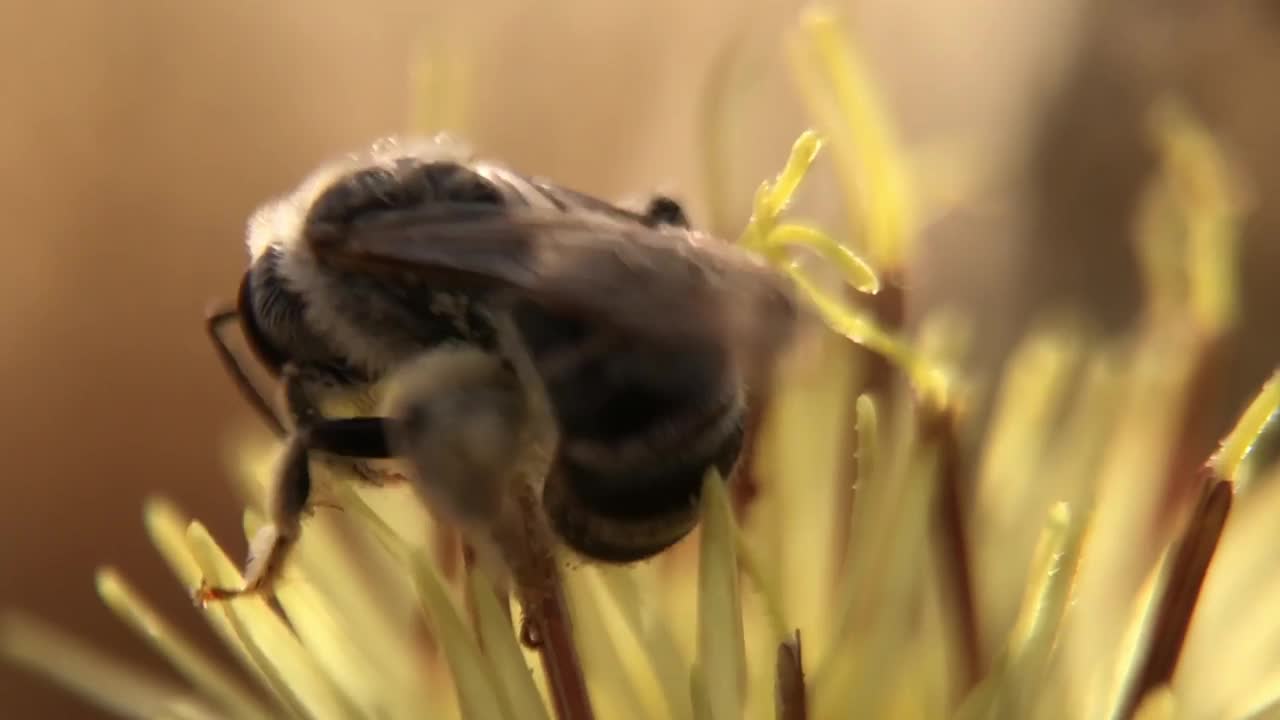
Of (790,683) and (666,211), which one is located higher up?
(666,211)

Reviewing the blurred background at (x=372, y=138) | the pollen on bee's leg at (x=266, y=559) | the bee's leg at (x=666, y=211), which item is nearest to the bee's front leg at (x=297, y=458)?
the pollen on bee's leg at (x=266, y=559)

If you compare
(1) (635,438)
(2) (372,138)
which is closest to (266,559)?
(1) (635,438)

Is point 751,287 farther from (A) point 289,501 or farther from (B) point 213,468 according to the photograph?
(B) point 213,468

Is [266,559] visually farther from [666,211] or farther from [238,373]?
[666,211]

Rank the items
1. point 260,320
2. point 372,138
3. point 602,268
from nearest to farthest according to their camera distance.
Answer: point 602,268 < point 260,320 < point 372,138

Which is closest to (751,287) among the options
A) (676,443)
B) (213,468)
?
(676,443)

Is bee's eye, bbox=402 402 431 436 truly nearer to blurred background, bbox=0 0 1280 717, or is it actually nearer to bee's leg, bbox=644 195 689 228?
bee's leg, bbox=644 195 689 228
